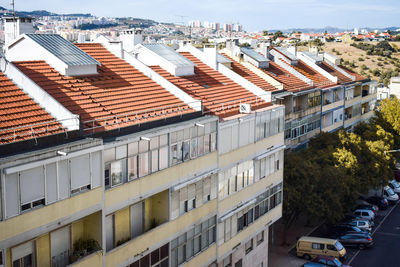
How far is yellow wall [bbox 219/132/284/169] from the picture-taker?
28.4m

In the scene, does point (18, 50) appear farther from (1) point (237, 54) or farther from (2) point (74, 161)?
(1) point (237, 54)

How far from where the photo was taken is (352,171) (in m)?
46.1

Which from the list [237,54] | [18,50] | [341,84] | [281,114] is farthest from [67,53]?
[341,84]

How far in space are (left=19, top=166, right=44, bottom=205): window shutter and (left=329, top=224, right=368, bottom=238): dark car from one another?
3337 cm

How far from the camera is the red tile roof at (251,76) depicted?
138 feet

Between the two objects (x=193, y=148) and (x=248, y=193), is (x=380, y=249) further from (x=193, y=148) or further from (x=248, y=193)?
(x=193, y=148)

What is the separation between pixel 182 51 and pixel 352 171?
722 inches

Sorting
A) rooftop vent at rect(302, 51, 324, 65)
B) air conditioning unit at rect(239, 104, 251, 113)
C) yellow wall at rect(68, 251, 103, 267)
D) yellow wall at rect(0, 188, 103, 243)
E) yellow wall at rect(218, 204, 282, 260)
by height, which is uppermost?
rooftop vent at rect(302, 51, 324, 65)

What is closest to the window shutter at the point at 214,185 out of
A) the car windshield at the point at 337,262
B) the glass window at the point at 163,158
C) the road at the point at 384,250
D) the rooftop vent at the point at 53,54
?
the glass window at the point at 163,158

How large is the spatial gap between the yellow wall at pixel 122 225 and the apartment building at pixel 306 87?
67.5 feet

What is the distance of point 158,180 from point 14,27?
13.6 m

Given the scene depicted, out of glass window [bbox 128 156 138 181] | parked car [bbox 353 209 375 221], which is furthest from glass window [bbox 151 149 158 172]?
parked car [bbox 353 209 375 221]

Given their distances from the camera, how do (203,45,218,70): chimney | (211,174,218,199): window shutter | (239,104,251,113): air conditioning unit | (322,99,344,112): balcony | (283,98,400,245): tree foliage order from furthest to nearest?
1. (322,99,344,112): balcony
2. (283,98,400,245): tree foliage
3. (203,45,218,70): chimney
4. (239,104,251,113): air conditioning unit
5. (211,174,218,199): window shutter

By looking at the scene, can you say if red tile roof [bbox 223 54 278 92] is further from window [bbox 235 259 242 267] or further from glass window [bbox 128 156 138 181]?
glass window [bbox 128 156 138 181]
